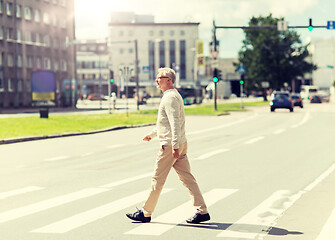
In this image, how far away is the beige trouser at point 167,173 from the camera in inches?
270

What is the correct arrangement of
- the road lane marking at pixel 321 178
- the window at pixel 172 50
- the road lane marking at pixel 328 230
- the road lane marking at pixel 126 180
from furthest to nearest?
the window at pixel 172 50 < the road lane marking at pixel 126 180 < the road lane marking at pixel 321 178 < the road lane marking at pixel 328 230

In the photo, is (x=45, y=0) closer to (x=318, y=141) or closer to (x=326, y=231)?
(x=318, y=141)

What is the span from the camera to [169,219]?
7.23 m

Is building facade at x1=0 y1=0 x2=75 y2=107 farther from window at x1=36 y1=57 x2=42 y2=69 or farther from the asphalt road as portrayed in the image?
the asphalt road

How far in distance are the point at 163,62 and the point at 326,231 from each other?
134 metres

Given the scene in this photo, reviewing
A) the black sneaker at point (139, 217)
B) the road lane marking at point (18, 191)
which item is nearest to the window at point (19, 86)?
the road lane marking at point (18, 191)

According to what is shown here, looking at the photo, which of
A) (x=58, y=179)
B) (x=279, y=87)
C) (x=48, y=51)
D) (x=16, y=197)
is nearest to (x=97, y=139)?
(x=58, y=179)

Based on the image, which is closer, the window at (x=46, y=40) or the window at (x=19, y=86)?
the window at (x=19, y=86)

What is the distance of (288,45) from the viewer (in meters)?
97.0

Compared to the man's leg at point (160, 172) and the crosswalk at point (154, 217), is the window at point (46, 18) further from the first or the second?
the man's leg at point (160, 172)

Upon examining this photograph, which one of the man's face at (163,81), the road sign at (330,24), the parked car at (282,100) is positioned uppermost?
the road sign at (330,24)

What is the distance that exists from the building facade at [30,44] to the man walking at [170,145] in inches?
2092

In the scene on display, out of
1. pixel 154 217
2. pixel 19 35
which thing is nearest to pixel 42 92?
pixel 19 35

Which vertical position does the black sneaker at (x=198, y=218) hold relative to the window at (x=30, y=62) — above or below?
below
